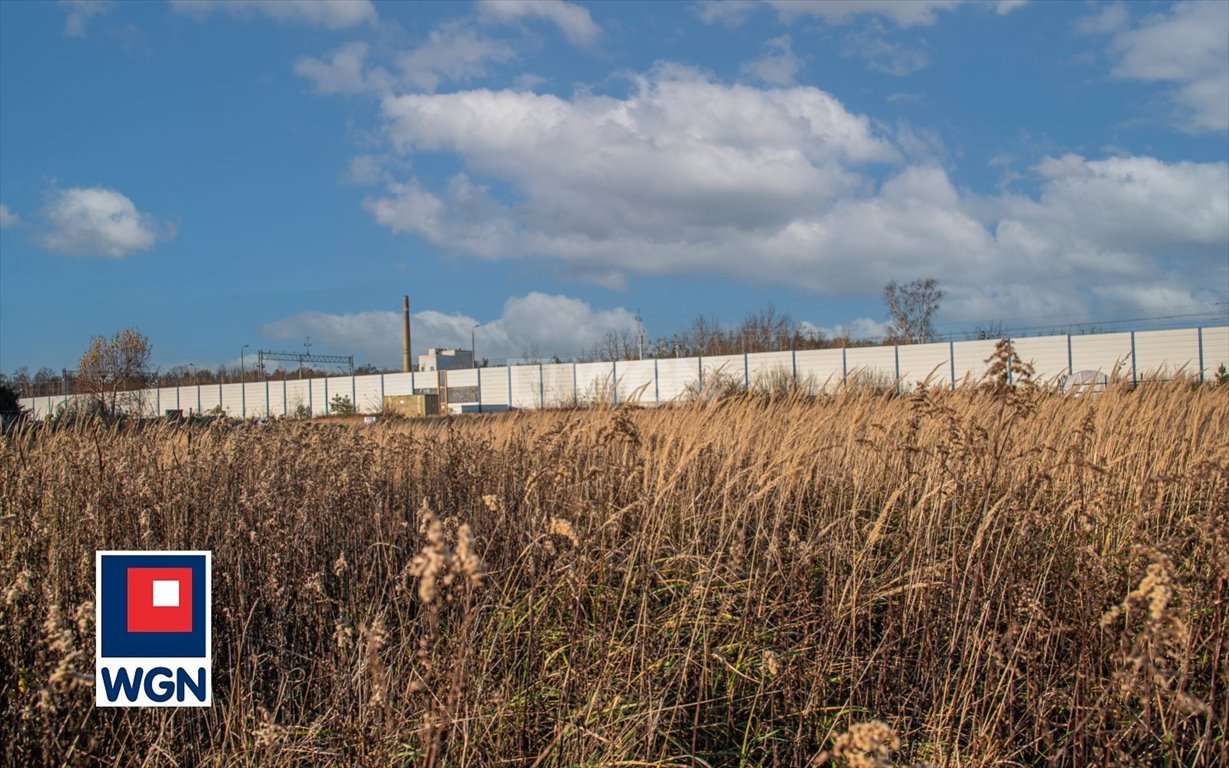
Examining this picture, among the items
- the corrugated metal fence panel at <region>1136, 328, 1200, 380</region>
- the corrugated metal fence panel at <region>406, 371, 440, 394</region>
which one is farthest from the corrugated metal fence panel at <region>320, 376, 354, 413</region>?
the corrugated metal fence panel at <region>1136, 328, 1200, 380</region>

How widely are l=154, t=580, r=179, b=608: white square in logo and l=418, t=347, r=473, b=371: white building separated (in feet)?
253

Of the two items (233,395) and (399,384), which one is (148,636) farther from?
(233,395)

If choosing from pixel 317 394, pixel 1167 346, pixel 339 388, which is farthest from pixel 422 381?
pixel 1167 346

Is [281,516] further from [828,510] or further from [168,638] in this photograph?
[828,510]

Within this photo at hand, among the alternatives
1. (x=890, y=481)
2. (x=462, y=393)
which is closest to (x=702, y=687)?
(x=890, y=481)

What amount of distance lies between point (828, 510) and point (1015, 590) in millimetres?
1735

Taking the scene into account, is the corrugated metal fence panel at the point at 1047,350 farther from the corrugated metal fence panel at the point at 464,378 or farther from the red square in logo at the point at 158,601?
the red square in logo at the point at 158,601

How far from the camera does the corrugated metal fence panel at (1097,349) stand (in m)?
38.2

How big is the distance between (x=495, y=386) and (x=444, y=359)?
25.7 meters

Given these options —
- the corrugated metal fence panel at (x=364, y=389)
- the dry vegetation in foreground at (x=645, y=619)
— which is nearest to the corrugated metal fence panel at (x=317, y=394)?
the corrugated metal fence panel at (x=364, y=389)

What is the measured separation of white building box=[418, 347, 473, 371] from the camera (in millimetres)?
79438

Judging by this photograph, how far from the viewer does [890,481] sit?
17.0 feet

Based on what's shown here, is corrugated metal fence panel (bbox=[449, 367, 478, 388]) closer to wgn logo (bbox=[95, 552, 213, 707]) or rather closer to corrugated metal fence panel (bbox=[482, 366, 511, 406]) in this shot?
corrugated metal fence panel (bbox=[482, 366, 511, 406])

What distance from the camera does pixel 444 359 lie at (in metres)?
79.8
